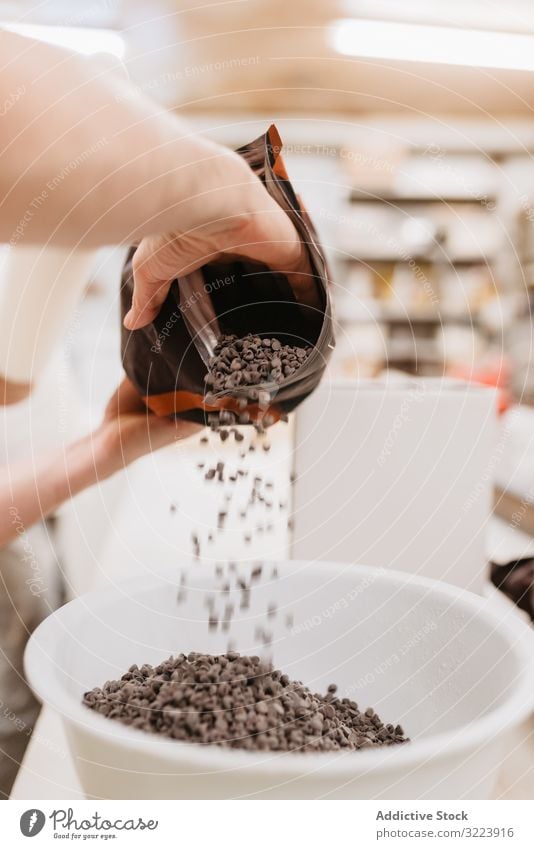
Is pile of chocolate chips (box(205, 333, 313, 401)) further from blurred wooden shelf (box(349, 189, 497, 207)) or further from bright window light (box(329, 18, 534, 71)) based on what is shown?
blurred wooden shelf (box(349, 189, 497, 207))

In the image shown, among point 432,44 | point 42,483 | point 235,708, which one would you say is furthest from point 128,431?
point 432,44

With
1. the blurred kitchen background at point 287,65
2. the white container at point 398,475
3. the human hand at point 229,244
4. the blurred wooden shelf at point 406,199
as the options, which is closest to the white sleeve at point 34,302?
the blurred kitchen background at point 287,65

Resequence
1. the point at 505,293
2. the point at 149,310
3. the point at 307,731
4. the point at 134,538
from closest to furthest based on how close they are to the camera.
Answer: the point at 307,731 < the point at 149,310 < the point at 134,538 < the point at 505,293

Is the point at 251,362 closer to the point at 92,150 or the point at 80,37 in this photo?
the point at 92,150

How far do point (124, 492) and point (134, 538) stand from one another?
0.12 meters

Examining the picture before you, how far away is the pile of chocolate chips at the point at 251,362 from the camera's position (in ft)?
1.54

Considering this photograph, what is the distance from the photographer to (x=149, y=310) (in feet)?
1.67

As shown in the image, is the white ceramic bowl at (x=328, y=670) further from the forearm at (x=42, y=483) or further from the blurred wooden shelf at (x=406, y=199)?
the blurred wooden shelf at (x=406, y=199)

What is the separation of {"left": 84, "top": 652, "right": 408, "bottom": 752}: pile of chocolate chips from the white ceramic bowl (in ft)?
0.08

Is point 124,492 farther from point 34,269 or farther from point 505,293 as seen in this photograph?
point 505,293

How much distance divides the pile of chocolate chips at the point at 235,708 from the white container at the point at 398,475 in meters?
0.17

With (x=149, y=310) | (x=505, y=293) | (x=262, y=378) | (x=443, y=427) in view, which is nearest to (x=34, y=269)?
(x=149, y=310)

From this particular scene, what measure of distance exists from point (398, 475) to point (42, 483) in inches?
12.0

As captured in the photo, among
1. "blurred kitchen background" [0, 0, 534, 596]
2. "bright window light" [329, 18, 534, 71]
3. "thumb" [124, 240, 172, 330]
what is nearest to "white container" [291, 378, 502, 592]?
"blurred kitchen background" [0, 0, 534, 596]
